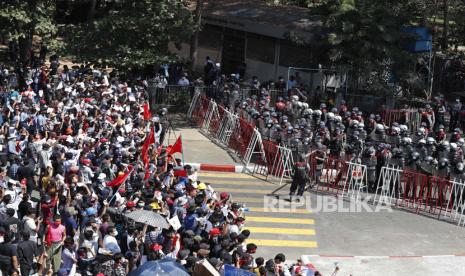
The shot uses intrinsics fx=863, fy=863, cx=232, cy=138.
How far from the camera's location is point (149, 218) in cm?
1513

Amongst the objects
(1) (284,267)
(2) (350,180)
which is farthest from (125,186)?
(2) (350,180)

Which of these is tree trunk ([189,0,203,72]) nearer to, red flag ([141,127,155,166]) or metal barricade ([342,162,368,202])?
metal barricade ([342,162,368,202])

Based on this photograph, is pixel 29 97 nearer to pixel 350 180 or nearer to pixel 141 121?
pixel 141 121

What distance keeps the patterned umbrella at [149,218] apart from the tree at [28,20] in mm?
16838

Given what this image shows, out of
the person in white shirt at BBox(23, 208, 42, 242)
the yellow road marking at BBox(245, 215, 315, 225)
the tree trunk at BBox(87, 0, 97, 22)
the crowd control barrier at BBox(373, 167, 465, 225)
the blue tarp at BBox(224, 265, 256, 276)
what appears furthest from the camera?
the tree trunk at BBox(87, 0, 97, 22)

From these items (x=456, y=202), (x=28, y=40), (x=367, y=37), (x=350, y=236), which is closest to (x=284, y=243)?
(x=350, y=236)

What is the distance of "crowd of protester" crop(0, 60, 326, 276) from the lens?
14.7m

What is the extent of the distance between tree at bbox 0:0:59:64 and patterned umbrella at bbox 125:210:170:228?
16.8m

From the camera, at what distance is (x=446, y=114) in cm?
2964

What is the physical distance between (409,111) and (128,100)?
30.6 feet

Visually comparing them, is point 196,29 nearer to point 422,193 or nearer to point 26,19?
point 26,19

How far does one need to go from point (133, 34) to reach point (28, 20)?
3.72 meters

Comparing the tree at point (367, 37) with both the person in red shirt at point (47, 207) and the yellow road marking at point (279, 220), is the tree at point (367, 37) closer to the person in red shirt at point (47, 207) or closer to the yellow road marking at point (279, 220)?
the yellow road marking at point (279, 220)

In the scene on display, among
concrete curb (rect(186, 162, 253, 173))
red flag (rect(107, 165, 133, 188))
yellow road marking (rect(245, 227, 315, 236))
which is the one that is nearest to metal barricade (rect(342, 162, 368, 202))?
yellow road marking (rect(245, 227, 315, 236))
